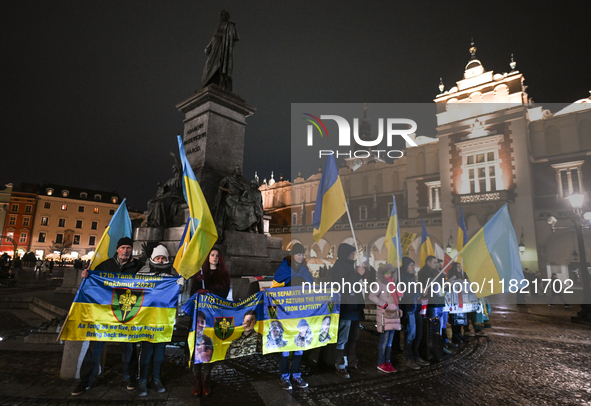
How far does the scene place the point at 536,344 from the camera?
281 inches

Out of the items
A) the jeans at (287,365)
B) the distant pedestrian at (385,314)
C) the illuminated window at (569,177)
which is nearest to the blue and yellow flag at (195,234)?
the jeans at (287,365)

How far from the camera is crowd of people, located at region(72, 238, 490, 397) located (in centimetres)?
380

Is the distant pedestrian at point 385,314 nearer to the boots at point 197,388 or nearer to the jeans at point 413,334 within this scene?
the jeans at point 413,334

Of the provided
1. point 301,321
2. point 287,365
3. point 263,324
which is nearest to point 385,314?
point 301,321

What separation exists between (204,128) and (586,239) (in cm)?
2988

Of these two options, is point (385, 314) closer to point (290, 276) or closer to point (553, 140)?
point (290, 276)

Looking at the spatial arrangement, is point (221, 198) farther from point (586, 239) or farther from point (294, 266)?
point (586, 239)

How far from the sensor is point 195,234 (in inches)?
151

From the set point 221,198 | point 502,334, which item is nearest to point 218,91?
point 221,198

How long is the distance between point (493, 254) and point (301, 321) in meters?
3.58

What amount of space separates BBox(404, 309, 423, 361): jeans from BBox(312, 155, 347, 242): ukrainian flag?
1888 millimetres

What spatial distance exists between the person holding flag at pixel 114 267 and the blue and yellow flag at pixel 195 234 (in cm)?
75

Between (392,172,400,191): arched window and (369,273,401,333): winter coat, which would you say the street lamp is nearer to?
(369,273,401,333): winter coat

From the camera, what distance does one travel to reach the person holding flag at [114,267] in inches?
146
